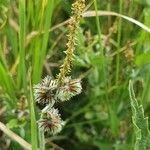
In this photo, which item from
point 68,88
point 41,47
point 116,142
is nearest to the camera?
point 68,88

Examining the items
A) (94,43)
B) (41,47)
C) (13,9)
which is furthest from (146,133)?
(13,9)

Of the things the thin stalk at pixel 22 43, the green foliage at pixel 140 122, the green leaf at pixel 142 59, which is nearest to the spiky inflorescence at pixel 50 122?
the green foliage at pixel 140 122

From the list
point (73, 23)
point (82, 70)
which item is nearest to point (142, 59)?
point (82, 70)

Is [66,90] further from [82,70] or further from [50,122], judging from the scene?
[82,70]

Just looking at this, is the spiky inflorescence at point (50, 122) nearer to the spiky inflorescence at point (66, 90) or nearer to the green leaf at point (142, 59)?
the spiky inflorescence at point (66, 90)

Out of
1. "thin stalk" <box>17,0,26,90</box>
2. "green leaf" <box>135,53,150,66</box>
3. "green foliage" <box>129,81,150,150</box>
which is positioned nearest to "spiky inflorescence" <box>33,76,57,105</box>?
"green foliage" <box>129,81,150,150</box>

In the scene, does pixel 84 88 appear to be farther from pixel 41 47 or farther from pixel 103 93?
pixel 41 47
